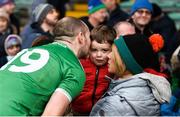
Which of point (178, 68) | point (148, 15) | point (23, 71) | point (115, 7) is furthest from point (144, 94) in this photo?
point (115, 7)

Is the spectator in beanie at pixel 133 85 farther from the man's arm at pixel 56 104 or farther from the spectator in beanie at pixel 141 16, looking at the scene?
the spectator in beanie at pixel 141 16

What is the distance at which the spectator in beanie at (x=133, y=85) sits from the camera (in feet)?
11.1

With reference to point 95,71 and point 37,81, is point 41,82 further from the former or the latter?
point 95,71

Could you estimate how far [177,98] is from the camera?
4.28 metres

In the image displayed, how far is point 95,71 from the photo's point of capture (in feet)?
15.2

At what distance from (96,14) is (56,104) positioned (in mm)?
3747

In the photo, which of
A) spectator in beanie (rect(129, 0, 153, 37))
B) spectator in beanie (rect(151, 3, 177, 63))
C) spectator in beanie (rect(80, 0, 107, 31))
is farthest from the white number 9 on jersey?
spectator in beanie (rect(151, 3, 177, 63))

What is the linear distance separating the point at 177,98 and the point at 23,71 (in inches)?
61.5

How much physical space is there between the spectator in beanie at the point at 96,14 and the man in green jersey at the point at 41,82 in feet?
10.4

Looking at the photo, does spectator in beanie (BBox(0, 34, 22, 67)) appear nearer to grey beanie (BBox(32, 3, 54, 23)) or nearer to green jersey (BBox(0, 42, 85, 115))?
grey beanie (BBox(32, 3, 54, 23))

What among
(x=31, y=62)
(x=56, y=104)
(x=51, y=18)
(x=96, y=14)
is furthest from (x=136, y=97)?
(x=51, y=18)

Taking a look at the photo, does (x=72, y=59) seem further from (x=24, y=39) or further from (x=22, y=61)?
(x=24, y=39)

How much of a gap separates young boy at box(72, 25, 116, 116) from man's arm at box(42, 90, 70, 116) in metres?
1.13

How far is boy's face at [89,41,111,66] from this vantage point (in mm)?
4625
